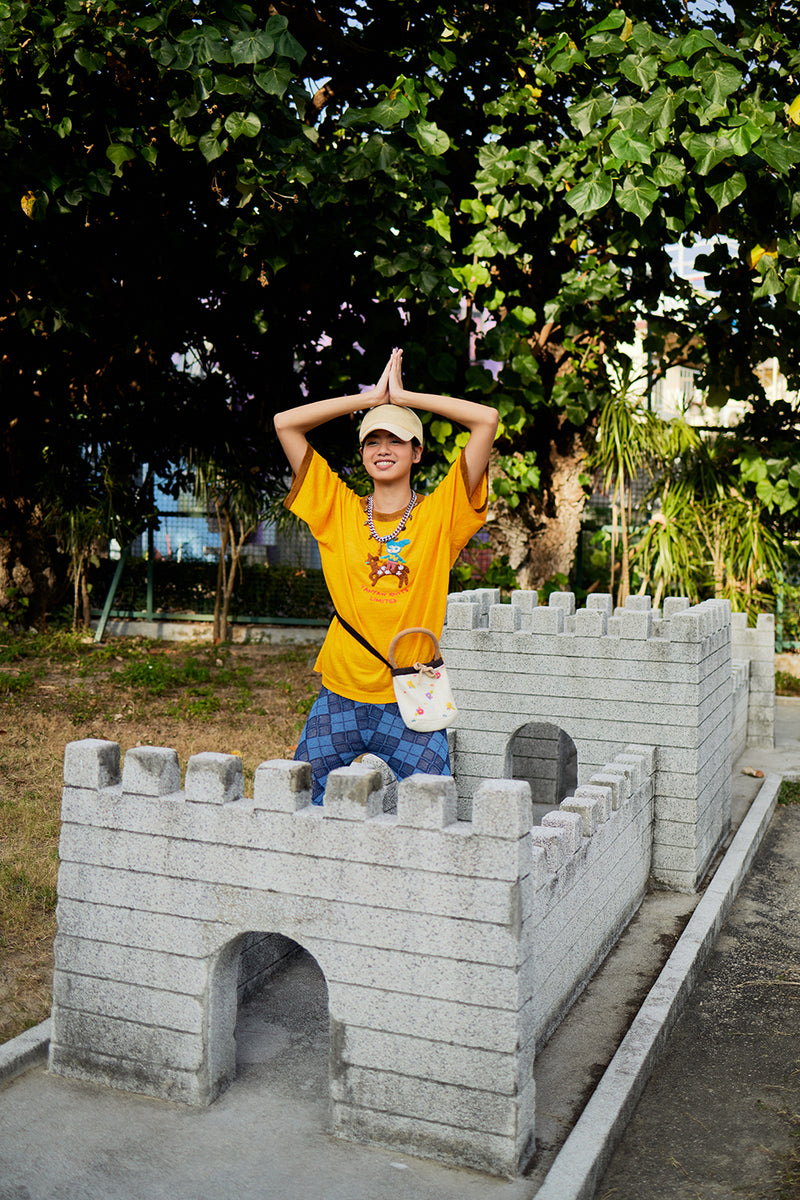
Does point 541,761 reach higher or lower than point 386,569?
lower

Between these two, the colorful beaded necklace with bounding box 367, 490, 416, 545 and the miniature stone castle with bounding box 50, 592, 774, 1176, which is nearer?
the miniature stone castle with bounding box 50, 592, 774, 1176

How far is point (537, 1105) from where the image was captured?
140 inches

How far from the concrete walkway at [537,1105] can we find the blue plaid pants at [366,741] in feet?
3.27

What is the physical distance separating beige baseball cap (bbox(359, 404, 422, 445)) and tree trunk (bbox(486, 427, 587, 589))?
707cm

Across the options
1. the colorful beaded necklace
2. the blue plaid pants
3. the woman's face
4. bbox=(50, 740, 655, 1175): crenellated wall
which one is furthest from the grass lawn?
the woman's face

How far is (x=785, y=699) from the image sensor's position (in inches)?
436

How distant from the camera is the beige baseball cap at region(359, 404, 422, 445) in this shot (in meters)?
3.97

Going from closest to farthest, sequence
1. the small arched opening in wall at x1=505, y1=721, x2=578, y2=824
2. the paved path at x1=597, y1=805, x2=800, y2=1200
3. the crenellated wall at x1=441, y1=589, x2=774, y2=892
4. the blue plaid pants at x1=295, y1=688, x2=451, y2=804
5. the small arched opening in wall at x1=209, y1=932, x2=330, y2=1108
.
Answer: the paved path at x1=597, y1=805, x2=800, y2=1200 → the small arched opening in wall at x1=209, y1=932, x2=330, y2=1108 → the blue plaid pants at x1=295, y1=688, x2=451, y2=804 → the crenellated wall at x1=441, y1=589, x2=774, y2=892 → the small arched opening in wall at x1=505, y1=721, x2=578, y2=824

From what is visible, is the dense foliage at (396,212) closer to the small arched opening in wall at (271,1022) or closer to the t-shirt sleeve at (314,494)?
the t-shirt sleeve at (314,494)

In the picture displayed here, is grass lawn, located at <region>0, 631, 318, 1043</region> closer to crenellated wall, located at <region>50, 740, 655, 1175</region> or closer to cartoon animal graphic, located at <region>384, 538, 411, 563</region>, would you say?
crenellated wall, located at <region>50, 740, 655, 1175</region>

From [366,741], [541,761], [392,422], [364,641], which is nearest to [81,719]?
[541,761]

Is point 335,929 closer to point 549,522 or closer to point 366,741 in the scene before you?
point 366,741

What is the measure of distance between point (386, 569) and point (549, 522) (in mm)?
7574

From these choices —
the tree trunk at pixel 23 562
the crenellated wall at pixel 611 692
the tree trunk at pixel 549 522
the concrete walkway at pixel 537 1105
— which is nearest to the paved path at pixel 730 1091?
the concrete walkway at pixel 537 1105
